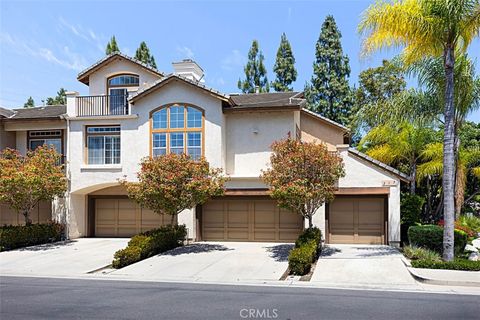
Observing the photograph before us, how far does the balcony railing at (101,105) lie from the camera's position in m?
21.4

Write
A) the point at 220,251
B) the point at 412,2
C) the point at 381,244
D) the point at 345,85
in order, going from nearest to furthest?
the point at 412,2
the point at 220,251
the point at 381,244
the point at 345,85

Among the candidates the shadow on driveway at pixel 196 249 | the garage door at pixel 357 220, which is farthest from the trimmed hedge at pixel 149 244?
the garage door at pixel 357 220

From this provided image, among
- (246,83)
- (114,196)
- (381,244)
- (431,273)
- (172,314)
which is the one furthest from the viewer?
(246,83)

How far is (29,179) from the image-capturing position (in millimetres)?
17781

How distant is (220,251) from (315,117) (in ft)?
30.2

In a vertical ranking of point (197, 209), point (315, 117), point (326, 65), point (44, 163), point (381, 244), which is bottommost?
point (381, 244)

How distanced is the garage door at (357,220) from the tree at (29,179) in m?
12.0

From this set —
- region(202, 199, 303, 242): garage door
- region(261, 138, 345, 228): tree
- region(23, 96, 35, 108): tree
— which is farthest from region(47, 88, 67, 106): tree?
region(261, 138, 345, 228): tree

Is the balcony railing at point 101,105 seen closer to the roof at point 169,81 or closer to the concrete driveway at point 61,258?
the roof at point 169,81

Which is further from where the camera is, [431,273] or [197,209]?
[197,209]

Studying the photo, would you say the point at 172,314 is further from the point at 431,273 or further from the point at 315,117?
the point at 315,117

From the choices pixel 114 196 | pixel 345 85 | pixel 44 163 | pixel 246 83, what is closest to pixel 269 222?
pixel 114 196

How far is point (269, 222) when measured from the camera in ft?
66.6

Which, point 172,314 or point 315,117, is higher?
point 315,117
